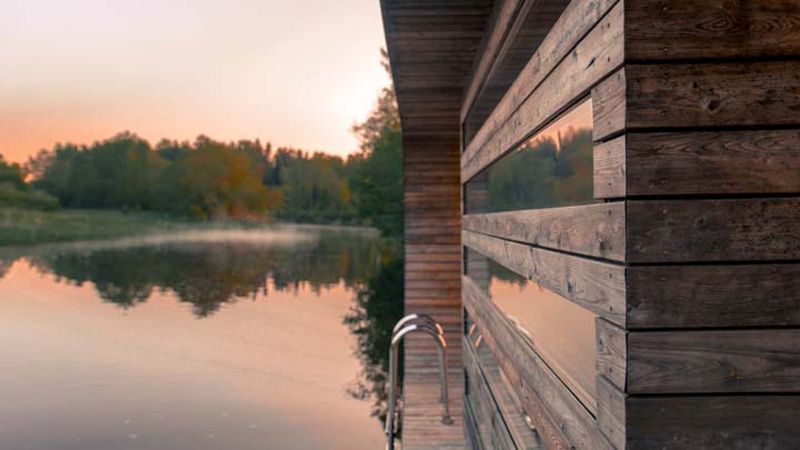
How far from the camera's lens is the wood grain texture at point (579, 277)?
4.23ft

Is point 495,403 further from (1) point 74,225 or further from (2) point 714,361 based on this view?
(1) point 74,225

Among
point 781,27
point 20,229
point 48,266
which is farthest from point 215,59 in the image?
point 781,27

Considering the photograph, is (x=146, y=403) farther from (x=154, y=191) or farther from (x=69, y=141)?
(x=69, y=141)

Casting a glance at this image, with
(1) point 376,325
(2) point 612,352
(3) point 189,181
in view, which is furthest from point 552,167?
(3) point 189,181

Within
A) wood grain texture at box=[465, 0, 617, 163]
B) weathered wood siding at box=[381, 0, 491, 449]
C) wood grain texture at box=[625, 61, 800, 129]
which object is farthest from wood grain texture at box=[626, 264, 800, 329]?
weathered wood siding at box=[381, 0, 491, 449]

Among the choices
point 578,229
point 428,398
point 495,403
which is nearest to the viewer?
point 578,229

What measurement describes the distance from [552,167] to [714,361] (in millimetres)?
803

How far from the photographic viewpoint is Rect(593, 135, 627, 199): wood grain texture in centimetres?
126

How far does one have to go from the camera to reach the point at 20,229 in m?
44.6

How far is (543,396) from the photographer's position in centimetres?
200

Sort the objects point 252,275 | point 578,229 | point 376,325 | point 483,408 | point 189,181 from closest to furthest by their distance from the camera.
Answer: point 578,229 → point 483,408 → point 376,325 → point 252,275 → point 189,181

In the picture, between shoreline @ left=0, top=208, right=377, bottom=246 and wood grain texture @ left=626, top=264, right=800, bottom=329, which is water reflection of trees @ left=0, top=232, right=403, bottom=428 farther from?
wood grain texture @ left=626, top=264, right=800, bottom=329

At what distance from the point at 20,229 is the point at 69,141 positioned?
1768cm

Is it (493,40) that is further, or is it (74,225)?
(74,225)
